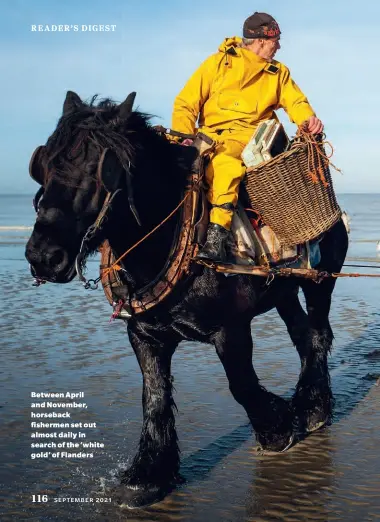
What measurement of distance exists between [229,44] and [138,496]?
350 centimetres

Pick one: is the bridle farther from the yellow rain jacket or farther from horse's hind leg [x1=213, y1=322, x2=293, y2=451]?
the yellow rain jacket

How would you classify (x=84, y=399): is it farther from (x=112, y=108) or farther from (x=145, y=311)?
(x=112, y=108)

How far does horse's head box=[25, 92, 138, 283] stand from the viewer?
171 inches

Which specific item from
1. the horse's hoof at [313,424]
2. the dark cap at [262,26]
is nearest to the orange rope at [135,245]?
the dark cap at [262,26]

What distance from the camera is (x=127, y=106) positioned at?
4613 mm

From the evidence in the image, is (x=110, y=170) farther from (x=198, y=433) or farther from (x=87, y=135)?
(x=198, y=433)

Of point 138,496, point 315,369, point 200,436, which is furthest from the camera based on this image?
point 315,369

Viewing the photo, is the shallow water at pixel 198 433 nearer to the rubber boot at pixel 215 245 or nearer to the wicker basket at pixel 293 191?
the rubber boot at pixel 215 245

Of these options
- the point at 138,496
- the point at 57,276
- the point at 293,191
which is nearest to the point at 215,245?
the point at 293,191

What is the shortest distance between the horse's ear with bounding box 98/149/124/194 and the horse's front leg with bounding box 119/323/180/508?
1.25m

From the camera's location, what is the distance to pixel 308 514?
504 cm

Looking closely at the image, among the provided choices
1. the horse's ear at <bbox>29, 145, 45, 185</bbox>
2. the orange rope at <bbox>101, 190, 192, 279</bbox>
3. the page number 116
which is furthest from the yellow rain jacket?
the page number 116

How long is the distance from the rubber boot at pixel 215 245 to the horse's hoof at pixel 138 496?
1.68 m

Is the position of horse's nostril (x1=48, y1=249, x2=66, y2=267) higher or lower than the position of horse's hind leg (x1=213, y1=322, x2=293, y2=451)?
higher
